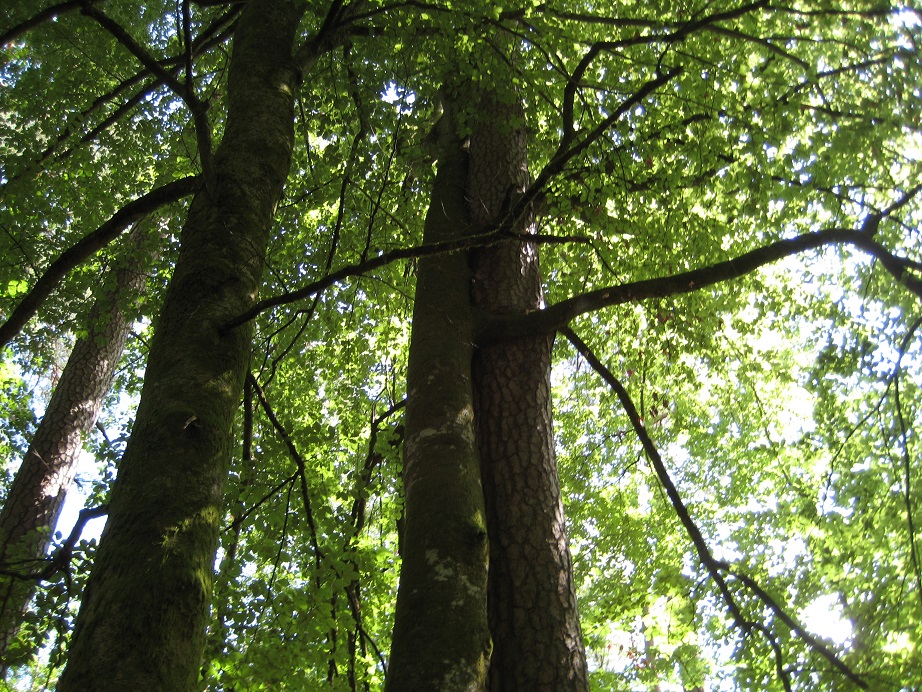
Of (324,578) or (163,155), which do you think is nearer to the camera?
(324,578)

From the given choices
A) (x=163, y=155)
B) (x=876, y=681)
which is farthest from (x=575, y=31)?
(x=876, y=681)

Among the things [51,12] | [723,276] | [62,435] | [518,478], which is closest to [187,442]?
[518,478]

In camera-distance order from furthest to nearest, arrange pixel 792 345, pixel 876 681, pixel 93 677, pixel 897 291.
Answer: pixel 792 345 → pixel 897 291 → pixel 876 681 → pixel 93 677

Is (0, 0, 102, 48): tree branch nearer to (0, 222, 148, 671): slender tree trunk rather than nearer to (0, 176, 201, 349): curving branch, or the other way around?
(0, 176, 201, 349): curving branch

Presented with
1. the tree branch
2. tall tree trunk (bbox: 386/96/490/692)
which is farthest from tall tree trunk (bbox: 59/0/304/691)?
tall tree trunk (bbox: 386/96/490/692)

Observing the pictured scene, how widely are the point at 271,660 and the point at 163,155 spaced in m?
5.44

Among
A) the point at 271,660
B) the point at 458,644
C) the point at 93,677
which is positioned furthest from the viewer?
the point at 271,660

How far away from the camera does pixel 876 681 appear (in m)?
3.29

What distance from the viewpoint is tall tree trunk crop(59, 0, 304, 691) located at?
1.78 m

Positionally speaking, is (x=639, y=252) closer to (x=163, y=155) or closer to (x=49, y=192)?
(x=163, y=155)

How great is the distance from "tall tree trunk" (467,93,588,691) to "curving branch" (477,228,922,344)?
37 cm

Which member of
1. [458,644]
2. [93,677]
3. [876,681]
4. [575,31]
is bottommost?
[93,677]

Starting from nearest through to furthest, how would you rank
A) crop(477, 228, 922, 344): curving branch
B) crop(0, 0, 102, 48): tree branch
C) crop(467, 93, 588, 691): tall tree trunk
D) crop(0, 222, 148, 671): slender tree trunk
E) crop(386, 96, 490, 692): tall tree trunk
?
crop(386, 96, 490, 692): tall tree trunk < crop(0, 0, 102, 48): tree branch < crop(467, 93, 588, 691): tall tree trunk < crop(477, 228, 922, 344): curving branch < crop(0, 222, 148, 671): slender tree trunk

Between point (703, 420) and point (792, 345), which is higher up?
point (792, 345)
